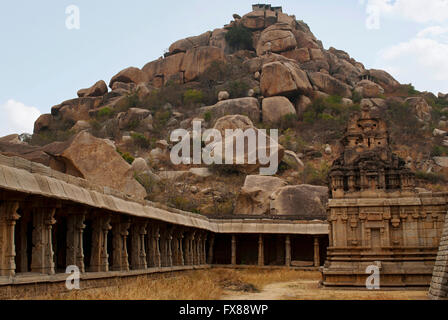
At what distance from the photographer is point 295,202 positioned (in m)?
39.4

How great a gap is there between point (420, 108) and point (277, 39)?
67.6 feet

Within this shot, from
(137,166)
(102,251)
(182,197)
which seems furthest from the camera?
(137,166)

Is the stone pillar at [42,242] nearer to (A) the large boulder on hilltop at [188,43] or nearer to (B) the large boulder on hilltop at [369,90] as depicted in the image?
(B) the large boulder on hilltop at [369,90]

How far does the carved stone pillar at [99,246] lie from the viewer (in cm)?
1711

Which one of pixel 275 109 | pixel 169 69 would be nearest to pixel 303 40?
pixel 169 69

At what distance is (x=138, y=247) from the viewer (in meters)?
20.8

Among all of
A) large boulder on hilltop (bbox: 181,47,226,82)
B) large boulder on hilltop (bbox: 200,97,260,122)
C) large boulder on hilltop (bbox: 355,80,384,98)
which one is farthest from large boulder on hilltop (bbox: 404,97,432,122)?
large boulder on hilltop (bbox: 181,47,226,82)

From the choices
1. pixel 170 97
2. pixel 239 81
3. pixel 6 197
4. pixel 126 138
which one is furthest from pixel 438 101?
pixel 6 197

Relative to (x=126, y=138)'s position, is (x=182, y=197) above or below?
below

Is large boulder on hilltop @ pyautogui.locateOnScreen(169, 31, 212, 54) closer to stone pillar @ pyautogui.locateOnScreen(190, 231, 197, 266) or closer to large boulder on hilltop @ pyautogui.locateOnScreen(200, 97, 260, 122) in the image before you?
large boulder on hilltop @ pyautogui.locateOnScreen(200, 97, 260, 122)

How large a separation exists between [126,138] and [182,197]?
18.1 meters

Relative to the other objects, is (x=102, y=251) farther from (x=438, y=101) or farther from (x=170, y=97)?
(x=438, y=101)

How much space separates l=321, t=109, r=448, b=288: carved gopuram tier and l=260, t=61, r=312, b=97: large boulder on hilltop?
42.1 m

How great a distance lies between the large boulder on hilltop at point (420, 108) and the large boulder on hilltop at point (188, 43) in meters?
29.8
